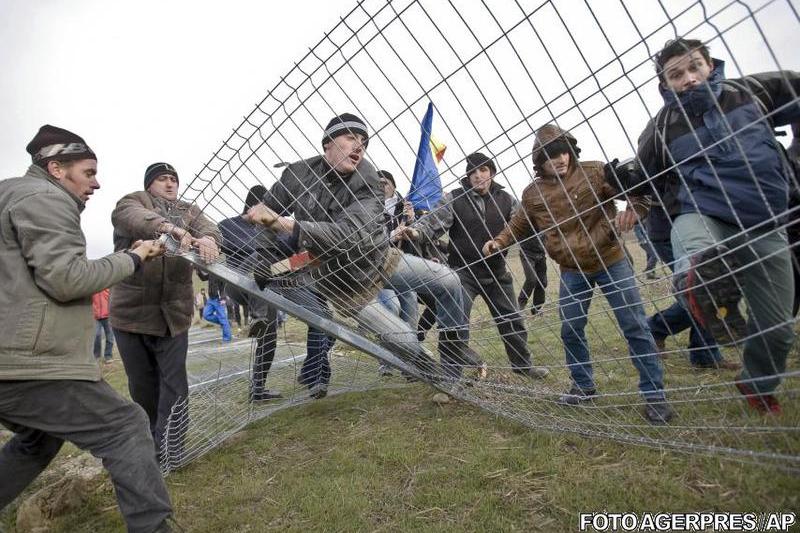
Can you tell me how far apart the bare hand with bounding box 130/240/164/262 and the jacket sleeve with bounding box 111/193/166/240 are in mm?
270

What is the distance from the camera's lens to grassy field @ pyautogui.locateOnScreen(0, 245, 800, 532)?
1.87 metres

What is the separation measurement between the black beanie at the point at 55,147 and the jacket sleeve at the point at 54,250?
1.22ft

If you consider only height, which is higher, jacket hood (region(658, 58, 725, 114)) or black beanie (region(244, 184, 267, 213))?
black beanie (region(244, 184, 267, 213))

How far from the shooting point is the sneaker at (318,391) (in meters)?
3.62

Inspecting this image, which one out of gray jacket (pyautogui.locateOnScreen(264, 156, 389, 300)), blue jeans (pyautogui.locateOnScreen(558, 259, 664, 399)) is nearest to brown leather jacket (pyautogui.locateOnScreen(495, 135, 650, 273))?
blue jeans (pyautogui.locateOnScreen(558, 259, 664, 399))

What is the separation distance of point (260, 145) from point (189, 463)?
217 centimetres

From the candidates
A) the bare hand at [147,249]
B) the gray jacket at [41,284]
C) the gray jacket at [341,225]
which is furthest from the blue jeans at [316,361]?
the gray jacket at [41,284]

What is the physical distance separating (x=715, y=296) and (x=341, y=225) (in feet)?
4.74

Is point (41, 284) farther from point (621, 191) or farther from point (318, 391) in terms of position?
point (621, 191)

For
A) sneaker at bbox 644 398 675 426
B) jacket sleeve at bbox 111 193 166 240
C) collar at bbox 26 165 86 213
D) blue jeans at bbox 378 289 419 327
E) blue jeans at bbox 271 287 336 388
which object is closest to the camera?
collar at bbox 26 165 86 213

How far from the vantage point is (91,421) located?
1.97 metres

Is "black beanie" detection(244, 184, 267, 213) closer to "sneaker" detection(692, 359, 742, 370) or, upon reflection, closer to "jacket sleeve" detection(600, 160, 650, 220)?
"jacket sleeve" detection(600, 160, 650, 220)

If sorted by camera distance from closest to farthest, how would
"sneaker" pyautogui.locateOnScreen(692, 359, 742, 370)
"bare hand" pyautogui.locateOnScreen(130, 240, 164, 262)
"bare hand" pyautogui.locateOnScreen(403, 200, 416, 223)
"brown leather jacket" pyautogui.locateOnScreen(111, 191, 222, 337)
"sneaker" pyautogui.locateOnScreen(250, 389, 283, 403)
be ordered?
"bare hand" pyautogui.locateOnScreen(403, 200, 416, 223)
"bare hand" pyautogui.locateOnScreen(130, 240, 164, 262)
"brown leather jacket" pyautogui.locateOnScreen(111, 191, 222, 337)
"sneaker" pyautogui.locateOnScreen(692, 359, 742, 370)
"sneaker" pyautogui.locateOnScreen(250, 389, 283, 403)

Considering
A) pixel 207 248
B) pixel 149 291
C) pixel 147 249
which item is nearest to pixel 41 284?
pixel 147 249
